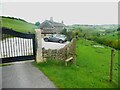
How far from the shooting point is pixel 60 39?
26625mm

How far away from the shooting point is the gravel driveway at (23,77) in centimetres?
792

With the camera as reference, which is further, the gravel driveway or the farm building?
the farm building

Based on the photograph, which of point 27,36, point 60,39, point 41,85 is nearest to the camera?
point 41,85

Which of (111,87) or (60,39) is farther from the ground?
(60,39)

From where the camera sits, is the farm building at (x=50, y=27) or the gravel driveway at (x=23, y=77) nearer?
the gravel driveway at (x=23, y=77)

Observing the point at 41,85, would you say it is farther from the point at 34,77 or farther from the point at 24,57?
the point at 24,57

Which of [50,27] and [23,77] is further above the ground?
[50,27]

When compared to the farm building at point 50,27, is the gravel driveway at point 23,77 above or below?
below

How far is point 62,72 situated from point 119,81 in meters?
3.00

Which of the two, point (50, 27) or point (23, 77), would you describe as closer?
point (23, 77)

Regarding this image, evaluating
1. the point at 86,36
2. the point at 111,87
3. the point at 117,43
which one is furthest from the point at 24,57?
the point at 86,36

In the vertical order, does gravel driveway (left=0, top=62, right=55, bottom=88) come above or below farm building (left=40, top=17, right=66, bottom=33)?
below

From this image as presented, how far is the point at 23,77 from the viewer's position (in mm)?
8961

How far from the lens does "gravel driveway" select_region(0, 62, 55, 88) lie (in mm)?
7922
